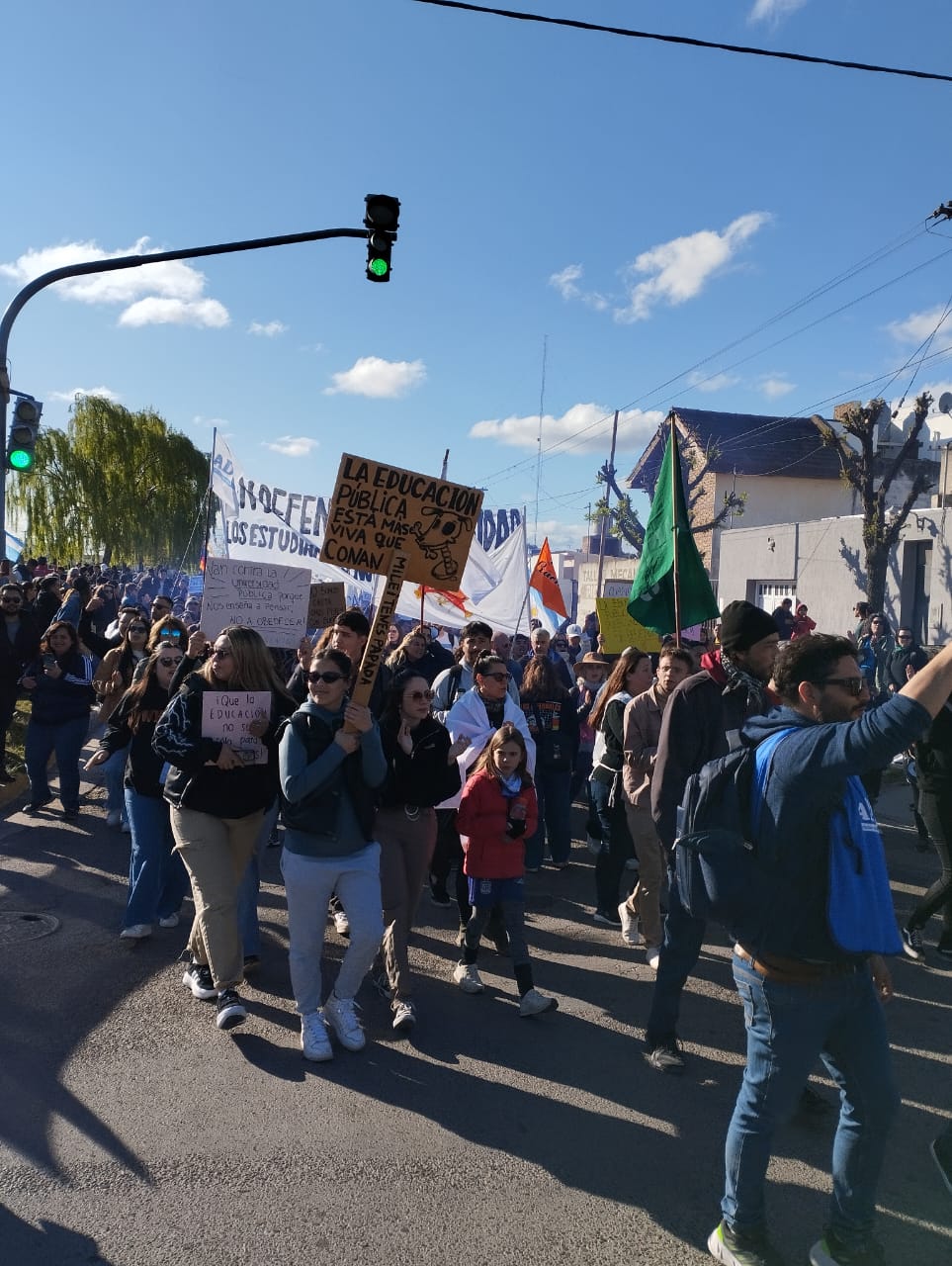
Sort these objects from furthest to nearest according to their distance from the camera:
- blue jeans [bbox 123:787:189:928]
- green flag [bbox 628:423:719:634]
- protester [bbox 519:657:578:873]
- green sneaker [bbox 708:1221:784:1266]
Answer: protester [bbox 519:657:578:873] < green flag [bbox 628:423:719:634] < blue jeans [bbox 123:787:189:928] < green sneaker [bbox 708:1221:784:1266]

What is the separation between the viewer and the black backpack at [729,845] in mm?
2953

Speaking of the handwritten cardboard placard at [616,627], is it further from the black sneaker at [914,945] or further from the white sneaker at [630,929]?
the black sneaker at [914,945]

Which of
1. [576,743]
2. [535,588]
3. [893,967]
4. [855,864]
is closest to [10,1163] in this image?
[855,864]

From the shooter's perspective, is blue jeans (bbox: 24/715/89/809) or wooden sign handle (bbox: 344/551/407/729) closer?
wooden sign handle (bbox: 344/551/407/729)

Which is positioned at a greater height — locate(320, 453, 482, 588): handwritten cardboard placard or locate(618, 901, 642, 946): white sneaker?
locate(320, 453, 482, 588): handwritten cardboard placard

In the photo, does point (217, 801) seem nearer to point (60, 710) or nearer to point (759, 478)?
point (60, 710)

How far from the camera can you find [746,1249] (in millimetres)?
3082

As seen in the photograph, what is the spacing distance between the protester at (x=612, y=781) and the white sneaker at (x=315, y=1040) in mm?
2465

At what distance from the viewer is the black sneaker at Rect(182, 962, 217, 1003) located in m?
5.19

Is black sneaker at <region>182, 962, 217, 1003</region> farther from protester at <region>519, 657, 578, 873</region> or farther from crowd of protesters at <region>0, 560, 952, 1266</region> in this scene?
protester at <region>519, 657, 578, 873</region>

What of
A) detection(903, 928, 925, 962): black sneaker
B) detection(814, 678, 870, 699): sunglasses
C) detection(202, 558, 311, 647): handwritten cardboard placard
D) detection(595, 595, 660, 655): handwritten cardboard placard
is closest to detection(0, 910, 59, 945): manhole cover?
detection(202, 558, 311, 647): handwritten cardboard placard

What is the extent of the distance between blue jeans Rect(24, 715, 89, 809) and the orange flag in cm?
899

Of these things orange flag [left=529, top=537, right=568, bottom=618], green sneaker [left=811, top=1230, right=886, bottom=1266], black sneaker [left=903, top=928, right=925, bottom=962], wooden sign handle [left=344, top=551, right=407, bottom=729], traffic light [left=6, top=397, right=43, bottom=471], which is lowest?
green sneaker [left=811, top=1230, right=886, bottom=1266]

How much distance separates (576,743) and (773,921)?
532 centimetres
